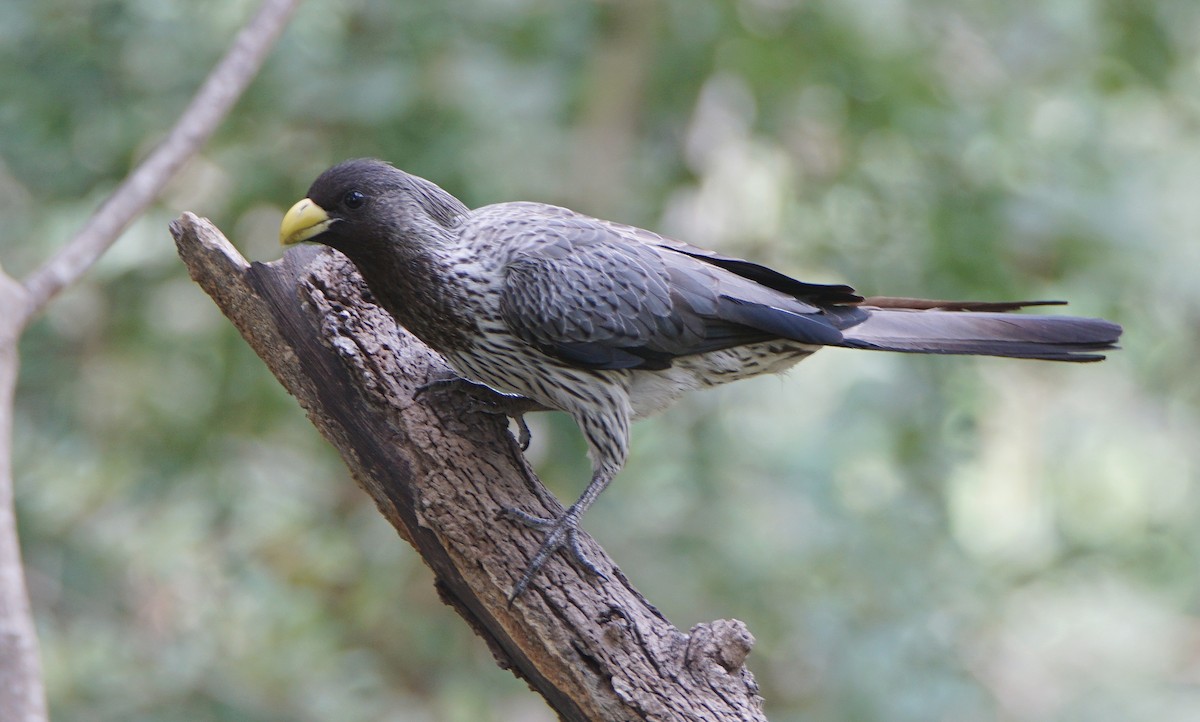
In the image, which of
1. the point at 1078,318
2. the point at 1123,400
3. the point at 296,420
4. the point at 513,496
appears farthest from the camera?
the point at 1123,400

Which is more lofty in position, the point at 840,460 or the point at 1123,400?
the point at 1123,400

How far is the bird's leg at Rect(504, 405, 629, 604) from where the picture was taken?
2994 mm

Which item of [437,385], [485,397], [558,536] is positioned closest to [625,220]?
[485,397]

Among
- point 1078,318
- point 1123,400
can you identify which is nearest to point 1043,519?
point 1123,400

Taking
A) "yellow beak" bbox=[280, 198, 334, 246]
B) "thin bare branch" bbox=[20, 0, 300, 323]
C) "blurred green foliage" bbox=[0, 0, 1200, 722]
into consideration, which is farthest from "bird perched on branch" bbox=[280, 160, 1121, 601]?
"blurred green foliage" bbox=[0, 0, 1200, 722]

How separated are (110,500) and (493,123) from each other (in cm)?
255

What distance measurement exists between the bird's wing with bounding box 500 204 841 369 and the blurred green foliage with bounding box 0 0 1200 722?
1.34 meters

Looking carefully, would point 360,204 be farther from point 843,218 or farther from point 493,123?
point 843,218

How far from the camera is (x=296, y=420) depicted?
5.23 metres

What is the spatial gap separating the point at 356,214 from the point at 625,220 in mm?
2265

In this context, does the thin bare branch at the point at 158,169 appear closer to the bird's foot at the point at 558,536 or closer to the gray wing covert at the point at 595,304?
the gray wing covert at the point at 595,304

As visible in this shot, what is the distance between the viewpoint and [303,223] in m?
3.16

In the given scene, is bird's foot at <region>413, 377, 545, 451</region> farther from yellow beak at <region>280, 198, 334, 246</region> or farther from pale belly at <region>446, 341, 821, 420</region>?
yellow beak at <region>280, 198, 334, 246</region>

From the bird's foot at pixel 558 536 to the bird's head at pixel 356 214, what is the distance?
2.68ft
